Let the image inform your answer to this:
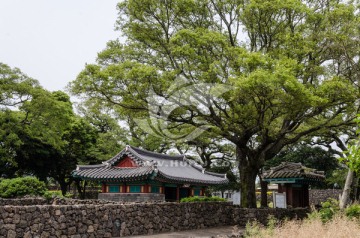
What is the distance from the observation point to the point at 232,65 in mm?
16625

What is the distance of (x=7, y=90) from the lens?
25562mm

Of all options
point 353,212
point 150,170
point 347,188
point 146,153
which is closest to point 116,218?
point 150,170

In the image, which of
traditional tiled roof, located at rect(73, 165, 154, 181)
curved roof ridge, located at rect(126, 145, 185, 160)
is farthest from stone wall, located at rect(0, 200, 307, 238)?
curved roof ridge, located at rect(126, 145, 185, 160)

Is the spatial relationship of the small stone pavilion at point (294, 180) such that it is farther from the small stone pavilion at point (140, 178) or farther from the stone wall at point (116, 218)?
the small stone pavilion at point (140, 178)

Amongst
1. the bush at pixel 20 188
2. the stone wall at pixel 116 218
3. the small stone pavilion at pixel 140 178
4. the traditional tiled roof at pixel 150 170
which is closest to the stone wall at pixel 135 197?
the small stone pavilion at pixel 140 178

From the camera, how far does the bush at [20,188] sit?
72.2 feet

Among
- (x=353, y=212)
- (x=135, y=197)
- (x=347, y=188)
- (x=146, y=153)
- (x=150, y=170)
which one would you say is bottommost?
(x=353, y=212)

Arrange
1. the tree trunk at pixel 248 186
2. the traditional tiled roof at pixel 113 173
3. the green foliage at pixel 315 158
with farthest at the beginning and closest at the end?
the green foliage at pixel 315 158, the traditional tiled roof at pixel 113 173, the tree trunk at pixel 248 186

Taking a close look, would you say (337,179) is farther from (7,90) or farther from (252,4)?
(7,90)

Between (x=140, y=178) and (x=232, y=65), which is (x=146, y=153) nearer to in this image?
(x=140, y=178)

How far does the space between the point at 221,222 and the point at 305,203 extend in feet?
25.9

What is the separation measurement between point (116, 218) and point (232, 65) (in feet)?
26.0

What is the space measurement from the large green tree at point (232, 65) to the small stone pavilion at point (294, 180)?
435 cm

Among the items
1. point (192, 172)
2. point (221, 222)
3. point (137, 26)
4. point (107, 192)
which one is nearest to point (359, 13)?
point (137, 26)
